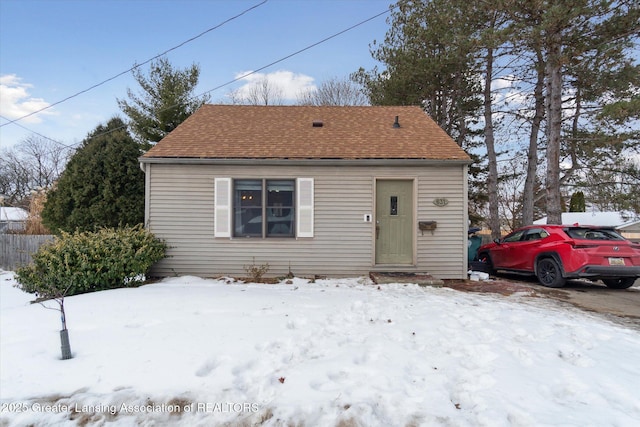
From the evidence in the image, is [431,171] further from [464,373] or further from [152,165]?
[152,165]

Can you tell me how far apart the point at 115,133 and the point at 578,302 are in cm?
1126

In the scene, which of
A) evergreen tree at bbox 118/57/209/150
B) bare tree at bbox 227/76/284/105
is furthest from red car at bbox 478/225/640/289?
bare tree at bbox 227/76/284/105

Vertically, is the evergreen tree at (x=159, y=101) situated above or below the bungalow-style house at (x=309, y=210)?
above

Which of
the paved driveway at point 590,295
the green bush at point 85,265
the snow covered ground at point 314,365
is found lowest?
the paved driveway at point 590,295

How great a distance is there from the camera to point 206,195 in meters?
7.09

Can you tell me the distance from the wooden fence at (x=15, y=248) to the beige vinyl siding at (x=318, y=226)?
6.39m

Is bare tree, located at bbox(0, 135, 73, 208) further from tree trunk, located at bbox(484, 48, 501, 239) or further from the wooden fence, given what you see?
tree trunk, located at bbox(484, 48, 501, 239)

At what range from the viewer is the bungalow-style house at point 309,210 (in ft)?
23.1

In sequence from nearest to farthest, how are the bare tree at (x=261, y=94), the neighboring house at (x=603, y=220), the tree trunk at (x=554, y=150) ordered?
the tree trunk at (x=554, y=150), the neighboring house at (x=603, y=220), the bare tree at (x=261, y=94)

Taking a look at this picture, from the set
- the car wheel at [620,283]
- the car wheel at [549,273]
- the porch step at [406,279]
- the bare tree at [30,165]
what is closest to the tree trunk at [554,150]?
the car wheel at [620,283]

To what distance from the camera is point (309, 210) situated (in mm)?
7105

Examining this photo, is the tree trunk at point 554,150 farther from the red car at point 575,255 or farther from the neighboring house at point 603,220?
the neighboring house at point 603,220

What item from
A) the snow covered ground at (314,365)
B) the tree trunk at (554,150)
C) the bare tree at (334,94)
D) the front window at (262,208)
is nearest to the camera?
the snow covered ground at (314,365)

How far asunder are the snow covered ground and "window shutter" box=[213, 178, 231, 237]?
2.43 metres
